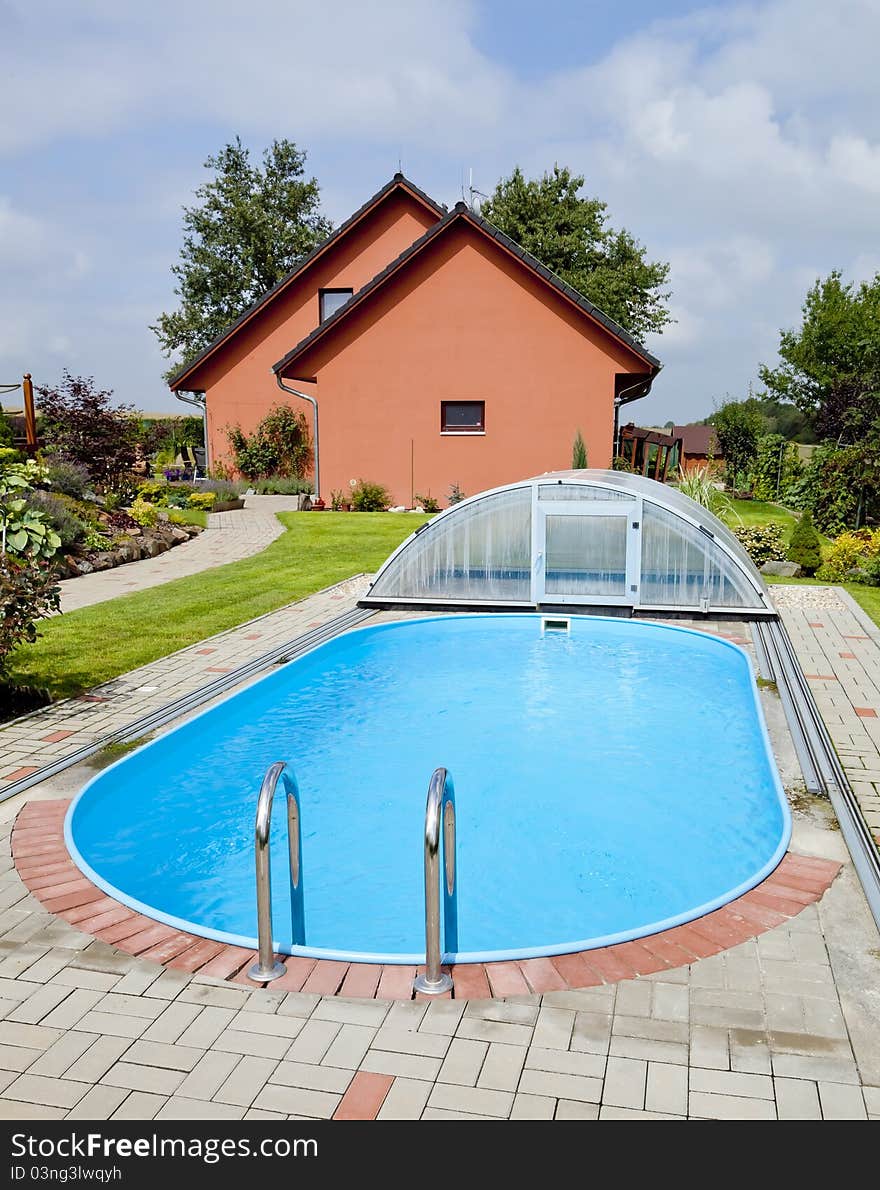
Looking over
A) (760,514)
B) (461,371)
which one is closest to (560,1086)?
(461,371)

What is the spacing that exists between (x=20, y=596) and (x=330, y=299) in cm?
2131

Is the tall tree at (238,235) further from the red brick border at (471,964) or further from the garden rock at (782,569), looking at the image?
the red brick border at (471,964)

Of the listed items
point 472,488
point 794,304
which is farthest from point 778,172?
point 794,304

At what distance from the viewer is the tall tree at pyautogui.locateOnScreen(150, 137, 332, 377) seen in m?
46.2

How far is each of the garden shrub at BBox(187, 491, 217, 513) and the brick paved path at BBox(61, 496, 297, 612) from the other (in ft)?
0.88

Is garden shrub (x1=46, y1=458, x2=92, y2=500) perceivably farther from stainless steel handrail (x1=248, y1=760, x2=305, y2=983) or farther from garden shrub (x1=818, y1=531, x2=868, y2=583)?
stainless steel handrail (x1=248, y1=760, x2=305, y2=983)

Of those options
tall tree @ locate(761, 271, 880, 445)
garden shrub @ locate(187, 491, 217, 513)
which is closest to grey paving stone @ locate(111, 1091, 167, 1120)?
garden shrub @ locate(187, 491, 217, 513)

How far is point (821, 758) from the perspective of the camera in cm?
666

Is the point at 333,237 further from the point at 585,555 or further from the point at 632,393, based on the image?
the point at 585,555

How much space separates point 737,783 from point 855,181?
37.8 metres

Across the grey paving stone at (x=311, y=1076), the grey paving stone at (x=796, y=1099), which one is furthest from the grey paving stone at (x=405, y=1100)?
the grey paving stone at (x=796, y=1099)

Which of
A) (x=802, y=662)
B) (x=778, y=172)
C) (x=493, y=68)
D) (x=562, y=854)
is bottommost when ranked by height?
(x=562, y=854)

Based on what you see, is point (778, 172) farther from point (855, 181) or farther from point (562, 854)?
point (562, 854)
